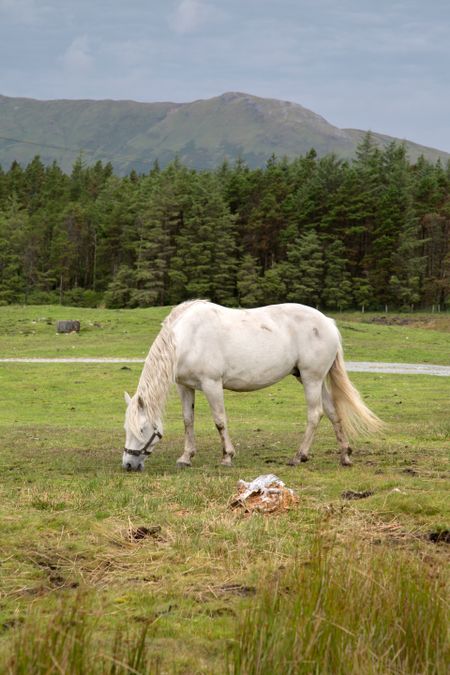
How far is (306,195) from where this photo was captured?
234 ft

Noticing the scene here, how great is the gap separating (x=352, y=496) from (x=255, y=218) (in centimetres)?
6637

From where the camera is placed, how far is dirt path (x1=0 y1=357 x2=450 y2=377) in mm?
27205

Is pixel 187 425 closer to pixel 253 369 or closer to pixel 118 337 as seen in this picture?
pixel 253 369

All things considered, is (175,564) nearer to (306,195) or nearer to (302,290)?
(302,290)

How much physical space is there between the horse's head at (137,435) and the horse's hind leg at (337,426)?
237cm

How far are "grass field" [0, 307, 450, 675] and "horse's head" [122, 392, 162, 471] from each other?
195 millimetres

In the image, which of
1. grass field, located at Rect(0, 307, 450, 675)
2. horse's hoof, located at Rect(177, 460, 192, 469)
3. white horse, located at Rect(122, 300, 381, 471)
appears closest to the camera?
grass field, located at Rect(0, 307, 450, 675)

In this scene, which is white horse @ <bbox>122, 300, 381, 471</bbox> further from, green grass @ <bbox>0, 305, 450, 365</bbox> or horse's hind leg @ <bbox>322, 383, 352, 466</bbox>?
green grass @ <bbox>0, 305, 450, 365</bbox>

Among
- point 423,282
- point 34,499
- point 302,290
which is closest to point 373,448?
point 34,499

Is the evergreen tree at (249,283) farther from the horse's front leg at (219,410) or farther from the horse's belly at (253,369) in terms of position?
the horse's front leg at (219,410)

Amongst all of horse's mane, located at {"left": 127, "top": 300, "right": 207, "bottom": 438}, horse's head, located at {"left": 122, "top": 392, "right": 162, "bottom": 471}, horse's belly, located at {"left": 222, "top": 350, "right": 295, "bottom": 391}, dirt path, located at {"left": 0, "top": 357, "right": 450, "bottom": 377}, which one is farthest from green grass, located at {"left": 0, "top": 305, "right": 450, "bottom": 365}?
horse's head, located at {"left": 122, "top": 392, "right": 162, "bottom": 471}

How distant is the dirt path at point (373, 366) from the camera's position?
2720cm

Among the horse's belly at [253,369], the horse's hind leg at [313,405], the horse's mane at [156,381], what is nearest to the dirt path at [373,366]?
the horse's hind leg at [313,405]

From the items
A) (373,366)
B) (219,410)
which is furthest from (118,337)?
(219,410)
